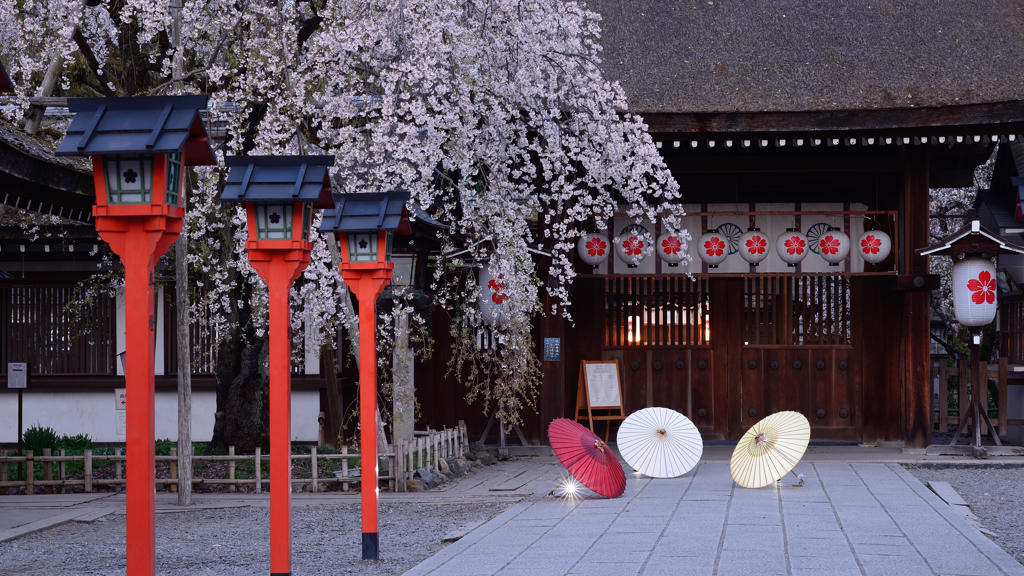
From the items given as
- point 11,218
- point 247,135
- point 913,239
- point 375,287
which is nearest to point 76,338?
point 11,218

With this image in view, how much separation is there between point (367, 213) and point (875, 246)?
772 centimetres

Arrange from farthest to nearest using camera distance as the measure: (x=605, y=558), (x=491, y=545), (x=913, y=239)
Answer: (x=913, y=239) < (x=491, y=545) < (x=605, y=558)

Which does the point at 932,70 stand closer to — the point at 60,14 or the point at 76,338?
the point at 60,14

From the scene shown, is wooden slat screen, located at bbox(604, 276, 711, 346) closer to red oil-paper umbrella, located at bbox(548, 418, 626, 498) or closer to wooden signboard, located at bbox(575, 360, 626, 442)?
wooden signboard, located at bbox(575, 360, 626, 442)

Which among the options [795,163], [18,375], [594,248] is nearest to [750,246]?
[795,163]

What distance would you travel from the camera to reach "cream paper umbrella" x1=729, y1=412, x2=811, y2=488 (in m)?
8.31

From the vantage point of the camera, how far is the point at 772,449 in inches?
333

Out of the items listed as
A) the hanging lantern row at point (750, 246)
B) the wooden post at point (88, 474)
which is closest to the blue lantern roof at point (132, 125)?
the wooden post at point (88, 474)

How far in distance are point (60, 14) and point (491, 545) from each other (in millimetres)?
6693

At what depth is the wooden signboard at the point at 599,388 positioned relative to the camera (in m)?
12.4

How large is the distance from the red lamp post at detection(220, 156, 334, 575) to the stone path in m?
1.11

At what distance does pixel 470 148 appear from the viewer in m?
10.3

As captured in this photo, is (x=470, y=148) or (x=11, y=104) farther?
(x=470, y=148)

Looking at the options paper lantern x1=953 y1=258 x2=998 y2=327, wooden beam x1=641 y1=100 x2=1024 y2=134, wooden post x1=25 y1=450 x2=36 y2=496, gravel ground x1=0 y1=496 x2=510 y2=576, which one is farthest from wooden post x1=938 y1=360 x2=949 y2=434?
wooden post x1=25 y1=450 x2=36 y2=496
